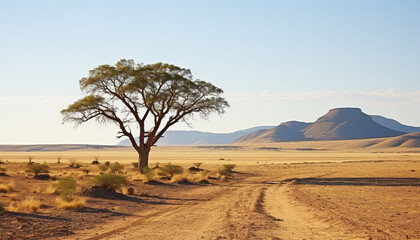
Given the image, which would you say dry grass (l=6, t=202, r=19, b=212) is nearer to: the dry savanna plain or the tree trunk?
the dry savanna plain

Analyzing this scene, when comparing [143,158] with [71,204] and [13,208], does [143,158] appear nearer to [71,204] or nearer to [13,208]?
[71,204]

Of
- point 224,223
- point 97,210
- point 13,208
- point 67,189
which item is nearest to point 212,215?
point 224,223

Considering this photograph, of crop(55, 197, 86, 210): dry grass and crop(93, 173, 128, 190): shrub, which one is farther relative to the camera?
crop(93, 173, 128, 190): shrub

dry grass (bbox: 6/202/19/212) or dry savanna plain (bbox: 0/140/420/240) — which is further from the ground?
dry grass (bbox: 6/202/19/212)

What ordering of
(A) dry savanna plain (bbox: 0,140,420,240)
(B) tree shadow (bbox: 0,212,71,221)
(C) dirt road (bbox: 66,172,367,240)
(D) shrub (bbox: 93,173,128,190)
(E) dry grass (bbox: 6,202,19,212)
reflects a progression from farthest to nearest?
(D) shrub (bbox: 93,173,128,190)
(E) dry grass (bbox: 6,202,19,212)
(B) tree shadow (bbox: 0,212,71,221)
(A) dry savanna plain (bbox: 0,140,420,240)
(C) dirt road (bbox: 66,172,367,240)

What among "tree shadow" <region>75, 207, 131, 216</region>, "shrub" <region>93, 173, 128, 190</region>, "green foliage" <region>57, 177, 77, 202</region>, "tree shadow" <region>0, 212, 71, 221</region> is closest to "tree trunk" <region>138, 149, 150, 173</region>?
"shrub" <region>93, 173, 128, 190</region>

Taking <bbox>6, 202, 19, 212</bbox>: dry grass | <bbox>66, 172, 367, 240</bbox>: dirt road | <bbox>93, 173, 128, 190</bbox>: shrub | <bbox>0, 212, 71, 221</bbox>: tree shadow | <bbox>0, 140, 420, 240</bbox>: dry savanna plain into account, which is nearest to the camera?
<bbox>66, 172, 367, 240</bbox>: dirt road

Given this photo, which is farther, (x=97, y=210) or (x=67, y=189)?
(x=67, y=189)

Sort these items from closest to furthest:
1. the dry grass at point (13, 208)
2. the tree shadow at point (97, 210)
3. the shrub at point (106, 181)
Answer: the dry grass at point (13, 208), the tree shadow at point (97, 210), the shrub at point (106, 181)

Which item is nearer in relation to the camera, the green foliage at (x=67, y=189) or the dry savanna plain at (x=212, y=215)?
the dry savanna plain at (x=212, y=215)

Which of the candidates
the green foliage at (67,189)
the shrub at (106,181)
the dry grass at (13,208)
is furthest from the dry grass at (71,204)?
the shrub at (106,181)

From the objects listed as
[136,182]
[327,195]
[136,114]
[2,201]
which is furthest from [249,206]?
[136,114]

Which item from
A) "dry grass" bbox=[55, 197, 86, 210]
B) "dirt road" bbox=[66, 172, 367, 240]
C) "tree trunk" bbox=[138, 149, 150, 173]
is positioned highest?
"tree trunk" bbox=[138, 149, 150, 173]

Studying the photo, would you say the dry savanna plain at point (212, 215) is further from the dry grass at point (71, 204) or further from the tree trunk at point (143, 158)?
the tree trunk at point (143, 158)
